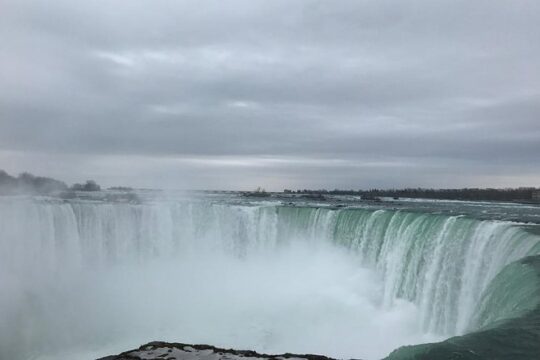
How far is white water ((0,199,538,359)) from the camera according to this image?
493 inches

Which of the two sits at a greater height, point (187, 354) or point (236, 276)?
point (187, 354)

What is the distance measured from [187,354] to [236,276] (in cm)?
1511

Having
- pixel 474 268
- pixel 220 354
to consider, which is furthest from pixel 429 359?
pixel 474 268

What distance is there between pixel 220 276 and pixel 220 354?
50.4 ft

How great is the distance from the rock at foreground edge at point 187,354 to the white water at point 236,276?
683cm

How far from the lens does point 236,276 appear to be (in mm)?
20703

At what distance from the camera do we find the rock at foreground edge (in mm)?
5559

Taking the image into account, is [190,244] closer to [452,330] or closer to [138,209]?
[138,209]

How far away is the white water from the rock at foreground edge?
6.83 m

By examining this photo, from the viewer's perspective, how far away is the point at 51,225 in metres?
19.8

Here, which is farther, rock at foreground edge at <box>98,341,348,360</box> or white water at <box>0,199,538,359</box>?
white water at <box>0,199,538,359</box>

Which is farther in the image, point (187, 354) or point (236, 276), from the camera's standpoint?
point (236, 276)

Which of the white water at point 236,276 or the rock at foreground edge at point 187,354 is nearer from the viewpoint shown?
the rock at foreground edge at point 187,354

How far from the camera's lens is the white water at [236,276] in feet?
41.1
